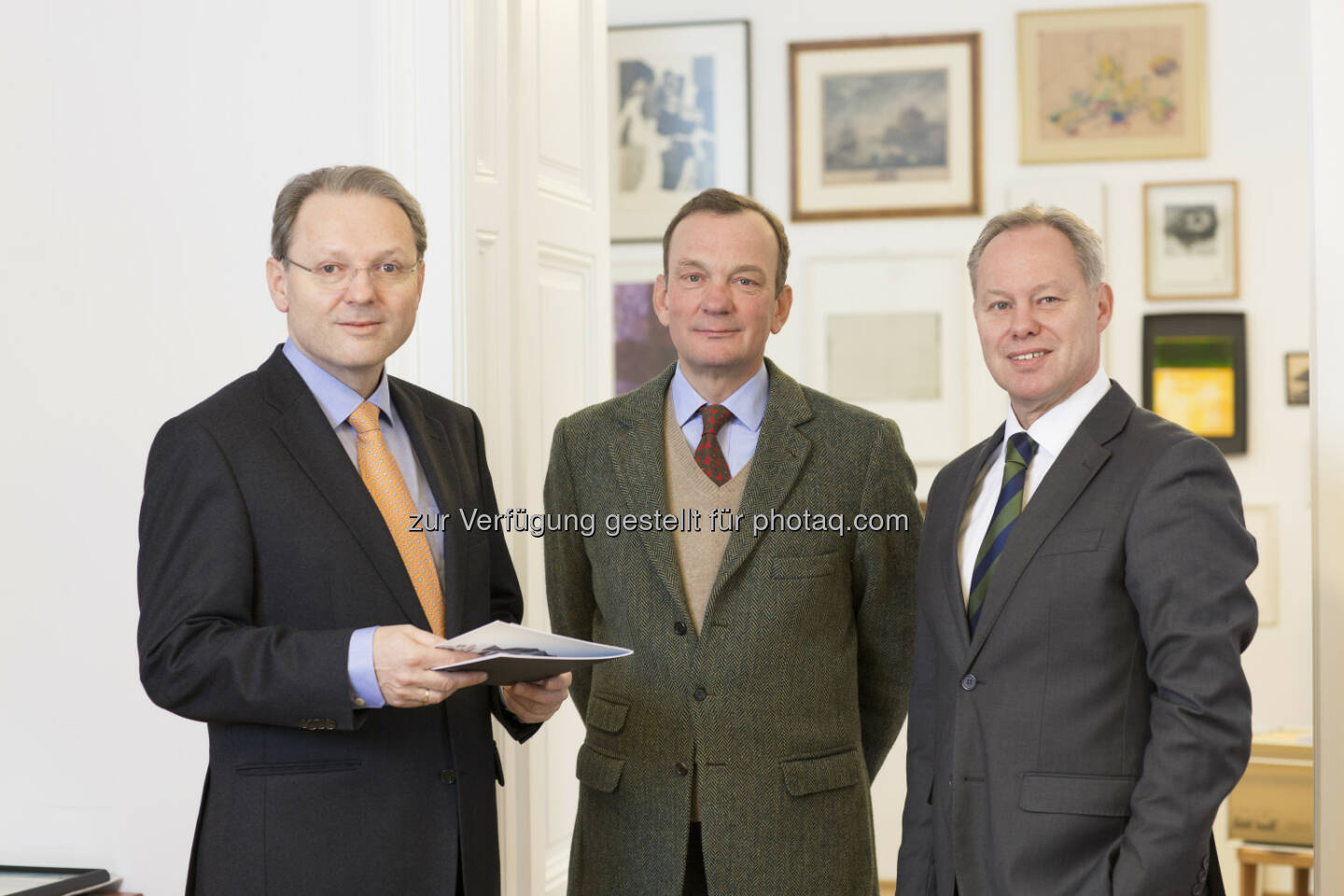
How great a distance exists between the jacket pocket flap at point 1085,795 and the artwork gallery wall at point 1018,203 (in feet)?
11.0

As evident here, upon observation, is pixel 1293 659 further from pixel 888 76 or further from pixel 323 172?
pixel 323 172

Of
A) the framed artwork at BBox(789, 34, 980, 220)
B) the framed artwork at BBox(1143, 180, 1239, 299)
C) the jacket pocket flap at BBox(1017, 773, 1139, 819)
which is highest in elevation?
the framed artwork at BBox(789, 34, 980, 220)

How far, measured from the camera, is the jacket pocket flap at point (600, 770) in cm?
237

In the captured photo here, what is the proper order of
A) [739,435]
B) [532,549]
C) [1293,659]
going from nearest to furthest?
[739,435]
[532,549]
[1293,659]

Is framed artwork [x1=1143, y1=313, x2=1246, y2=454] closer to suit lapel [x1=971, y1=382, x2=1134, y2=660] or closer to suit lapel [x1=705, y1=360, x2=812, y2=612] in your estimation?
suit lapel [x1=705, y1=360, x2=812, y2=612]

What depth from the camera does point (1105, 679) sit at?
188 cm

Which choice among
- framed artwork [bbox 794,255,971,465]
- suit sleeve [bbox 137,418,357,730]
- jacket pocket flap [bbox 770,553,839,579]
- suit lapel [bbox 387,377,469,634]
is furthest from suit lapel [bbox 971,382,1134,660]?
framed artwork [bbox 794,255,971,465]

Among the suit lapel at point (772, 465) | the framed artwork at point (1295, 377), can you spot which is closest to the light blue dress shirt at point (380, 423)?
the suit lapel at point (772, 465)

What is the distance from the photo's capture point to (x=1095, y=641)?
1.88 meters

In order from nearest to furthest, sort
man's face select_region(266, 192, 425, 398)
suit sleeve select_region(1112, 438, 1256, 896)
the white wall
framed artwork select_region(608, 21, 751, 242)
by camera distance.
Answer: suit sleeve select_region(1112, 438, 1256, 896) → man's face select_region(266, 192, 425, 398) → the white wall → framed artwork select_region(608, 21, 751, 242)

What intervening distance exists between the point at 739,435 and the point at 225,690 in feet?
3.45

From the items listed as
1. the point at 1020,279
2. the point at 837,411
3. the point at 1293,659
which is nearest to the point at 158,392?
the point at 837,411

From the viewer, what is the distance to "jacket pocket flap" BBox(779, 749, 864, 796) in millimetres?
2324

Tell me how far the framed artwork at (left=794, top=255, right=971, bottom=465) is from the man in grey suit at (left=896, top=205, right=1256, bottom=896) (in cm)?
307
